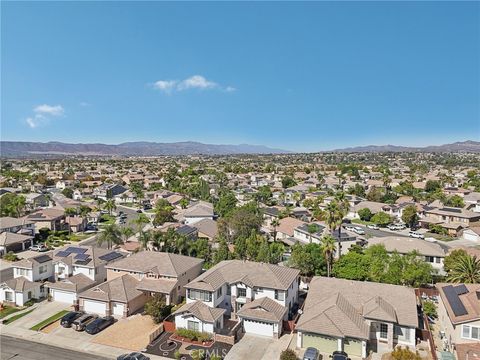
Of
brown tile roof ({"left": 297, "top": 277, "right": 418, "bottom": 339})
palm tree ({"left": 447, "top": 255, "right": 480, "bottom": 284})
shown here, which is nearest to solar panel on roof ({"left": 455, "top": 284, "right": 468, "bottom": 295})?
brown tile roof ({"left": 297, "top": 277, "right": 418, "bottom": 339})

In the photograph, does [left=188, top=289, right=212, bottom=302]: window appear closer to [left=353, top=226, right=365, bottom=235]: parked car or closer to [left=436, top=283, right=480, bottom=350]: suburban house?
[left=436, top=283, right=480, bottom=350]: suburban house

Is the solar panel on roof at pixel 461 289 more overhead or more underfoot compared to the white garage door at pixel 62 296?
more overhead

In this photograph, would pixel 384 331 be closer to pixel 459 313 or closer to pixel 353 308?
pixel 353 308

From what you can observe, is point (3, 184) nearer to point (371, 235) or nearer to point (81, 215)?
point (81, 215)

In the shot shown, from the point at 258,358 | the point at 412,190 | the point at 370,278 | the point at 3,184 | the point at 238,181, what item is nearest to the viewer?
the point at 258,358

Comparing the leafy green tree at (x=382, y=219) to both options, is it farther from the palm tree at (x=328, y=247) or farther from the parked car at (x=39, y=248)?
the parked car at (x=39, y=248)

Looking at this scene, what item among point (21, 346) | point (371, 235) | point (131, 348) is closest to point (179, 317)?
point (131, 348)

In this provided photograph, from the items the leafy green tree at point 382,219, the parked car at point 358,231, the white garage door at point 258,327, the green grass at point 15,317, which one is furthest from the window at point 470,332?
the leafy green tree at point 382,219
